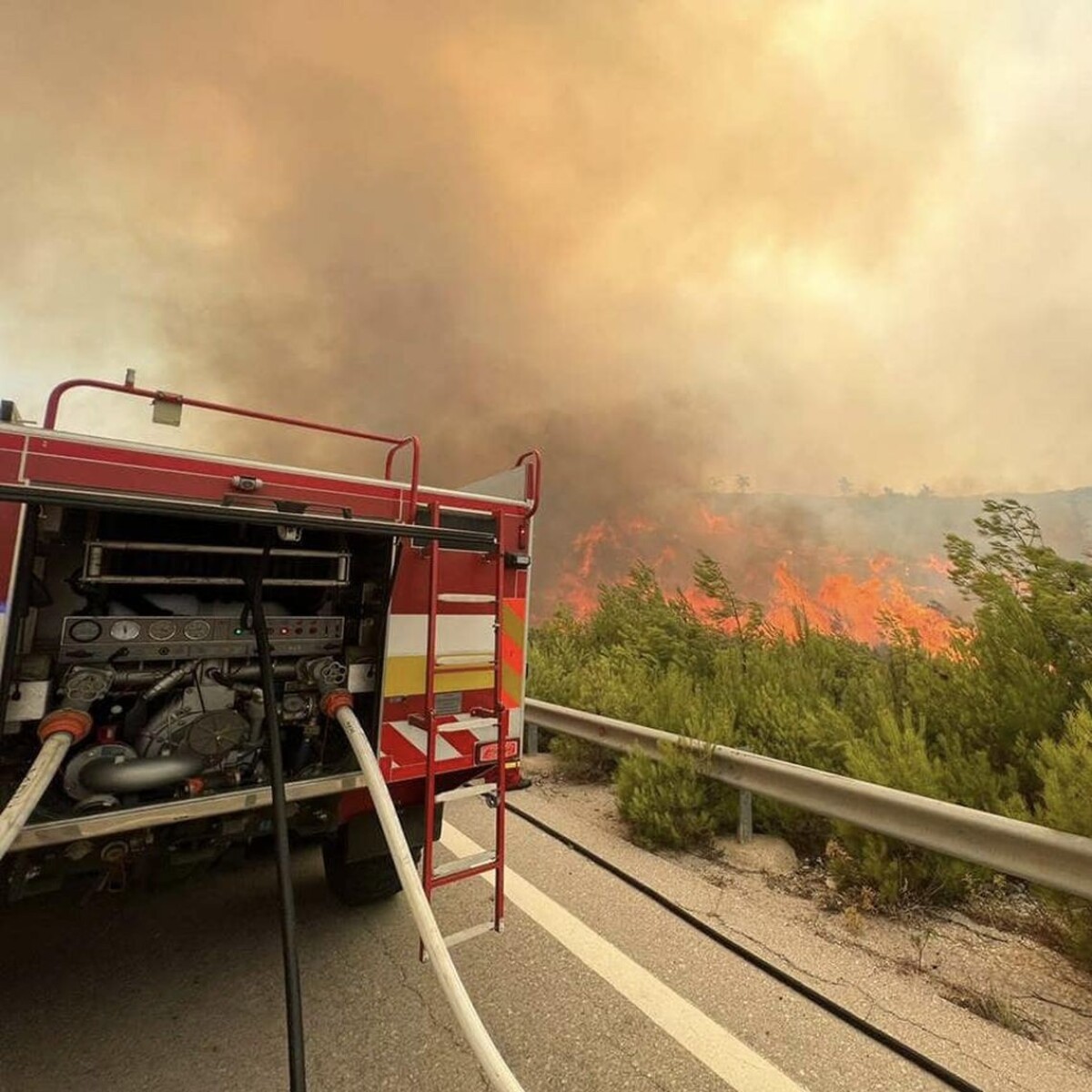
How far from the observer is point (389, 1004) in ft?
7.51

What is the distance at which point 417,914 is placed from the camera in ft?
5.96

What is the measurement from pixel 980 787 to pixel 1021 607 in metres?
1.56

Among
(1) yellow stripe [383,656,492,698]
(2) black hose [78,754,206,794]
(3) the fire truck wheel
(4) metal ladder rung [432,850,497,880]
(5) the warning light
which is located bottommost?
(3) the fire truck wheel

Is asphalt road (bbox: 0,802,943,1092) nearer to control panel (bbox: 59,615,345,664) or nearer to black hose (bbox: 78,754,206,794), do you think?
black hose (bbox: 78,754,206,794)

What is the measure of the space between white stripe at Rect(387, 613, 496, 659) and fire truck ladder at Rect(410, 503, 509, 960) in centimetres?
5

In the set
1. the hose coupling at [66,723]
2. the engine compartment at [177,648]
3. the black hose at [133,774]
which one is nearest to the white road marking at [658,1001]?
the engine compartment at [177,648]

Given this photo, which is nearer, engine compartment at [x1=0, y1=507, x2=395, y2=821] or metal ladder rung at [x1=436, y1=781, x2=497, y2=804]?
engine compartment at [x1=0, y1=507, x2=395, y2=821]

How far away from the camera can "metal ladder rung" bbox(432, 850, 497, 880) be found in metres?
2.36

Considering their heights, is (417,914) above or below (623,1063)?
above

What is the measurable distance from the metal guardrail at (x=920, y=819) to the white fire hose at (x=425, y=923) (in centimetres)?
221

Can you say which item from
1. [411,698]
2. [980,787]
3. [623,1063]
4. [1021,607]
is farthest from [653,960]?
[1021,607]

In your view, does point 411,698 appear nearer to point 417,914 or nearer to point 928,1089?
point 417,914

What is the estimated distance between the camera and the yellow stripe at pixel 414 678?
2.53 meters

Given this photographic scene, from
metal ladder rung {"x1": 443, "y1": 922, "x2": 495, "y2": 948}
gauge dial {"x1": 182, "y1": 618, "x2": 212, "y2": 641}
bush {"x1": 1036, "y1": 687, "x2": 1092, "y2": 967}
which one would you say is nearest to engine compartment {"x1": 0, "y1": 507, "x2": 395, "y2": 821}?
gauge dial {"x1": 182, "y1": 618, "x2": 212, "y2": 641}
